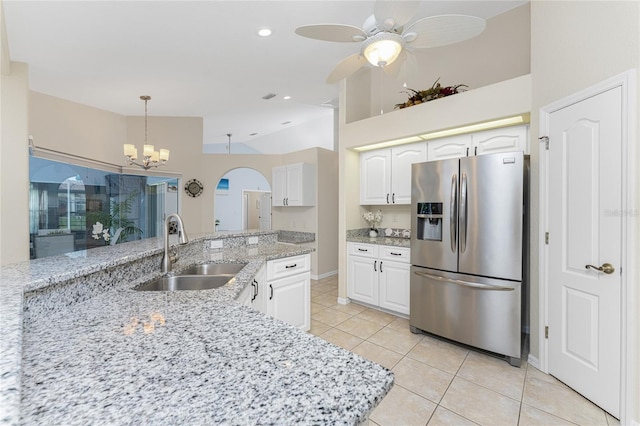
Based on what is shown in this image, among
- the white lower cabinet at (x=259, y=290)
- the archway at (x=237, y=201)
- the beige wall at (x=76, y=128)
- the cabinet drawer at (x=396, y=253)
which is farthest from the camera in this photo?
the archway at (x=237, y=201)

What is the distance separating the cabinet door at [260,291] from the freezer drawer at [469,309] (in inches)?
59.7

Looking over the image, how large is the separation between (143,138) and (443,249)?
560 cm

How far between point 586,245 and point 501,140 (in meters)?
1.25

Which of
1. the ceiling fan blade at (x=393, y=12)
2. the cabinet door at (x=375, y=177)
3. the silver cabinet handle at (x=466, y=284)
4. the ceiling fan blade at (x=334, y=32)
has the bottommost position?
the silver cabinet handle at (x=466, y=284)

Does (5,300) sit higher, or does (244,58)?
(244,58)

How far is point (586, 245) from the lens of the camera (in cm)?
189

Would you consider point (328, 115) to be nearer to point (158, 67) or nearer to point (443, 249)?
point (158, 67)

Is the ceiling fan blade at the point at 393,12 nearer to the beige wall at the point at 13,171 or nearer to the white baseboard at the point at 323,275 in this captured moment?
the beige wall at the point at 13,171

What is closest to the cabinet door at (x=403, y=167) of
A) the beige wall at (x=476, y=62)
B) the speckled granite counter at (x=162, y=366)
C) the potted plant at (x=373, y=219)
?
the potted plant at (x=373, y=219)

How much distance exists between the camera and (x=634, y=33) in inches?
65.1

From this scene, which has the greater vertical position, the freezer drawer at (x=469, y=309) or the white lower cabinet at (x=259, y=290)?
the white lower cabinet at (x=259, y=290)

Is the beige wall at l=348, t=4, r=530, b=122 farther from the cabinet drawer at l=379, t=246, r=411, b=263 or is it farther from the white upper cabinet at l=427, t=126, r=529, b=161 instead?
the cabinet drawer at l=379, t=246, r=411, b=263

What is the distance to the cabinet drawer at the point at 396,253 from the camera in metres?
3.15

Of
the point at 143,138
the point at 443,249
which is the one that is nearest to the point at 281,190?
the point at 143,138
